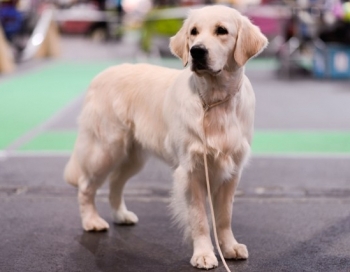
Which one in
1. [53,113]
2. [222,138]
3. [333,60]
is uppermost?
[222,138]

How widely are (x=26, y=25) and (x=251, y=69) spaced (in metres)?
5.00

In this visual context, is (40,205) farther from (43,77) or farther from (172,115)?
(43,77)

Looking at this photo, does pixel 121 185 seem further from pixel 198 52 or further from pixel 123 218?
pixel 198 52

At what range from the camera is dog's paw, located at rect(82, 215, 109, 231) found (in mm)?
4207

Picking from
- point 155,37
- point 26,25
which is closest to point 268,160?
point 155,37

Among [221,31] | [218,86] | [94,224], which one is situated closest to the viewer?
[221,31]

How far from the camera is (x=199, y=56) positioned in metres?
3.33

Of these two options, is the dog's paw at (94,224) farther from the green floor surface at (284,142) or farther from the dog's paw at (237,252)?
the green floor surface at (284,142)

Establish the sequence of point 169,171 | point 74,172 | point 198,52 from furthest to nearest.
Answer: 1. point 169,171
2. point 74,172
3. point 198,52

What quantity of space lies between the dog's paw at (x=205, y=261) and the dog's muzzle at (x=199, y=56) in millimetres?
990

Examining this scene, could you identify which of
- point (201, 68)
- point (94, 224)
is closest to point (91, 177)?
point (94, 224)

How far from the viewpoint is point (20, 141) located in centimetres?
678

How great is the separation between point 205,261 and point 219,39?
1149 millimetres

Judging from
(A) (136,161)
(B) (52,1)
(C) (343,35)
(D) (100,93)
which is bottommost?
(B) (52,1)
